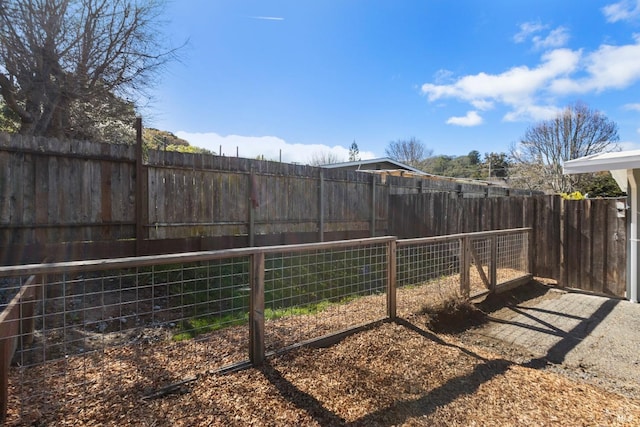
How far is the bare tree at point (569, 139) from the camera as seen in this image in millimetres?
21891

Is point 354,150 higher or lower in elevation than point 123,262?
higher

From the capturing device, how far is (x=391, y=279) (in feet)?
12.2

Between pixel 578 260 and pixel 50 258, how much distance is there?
8.24m

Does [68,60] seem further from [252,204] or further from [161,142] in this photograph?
[161,142]

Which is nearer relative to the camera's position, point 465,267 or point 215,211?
point 465,267

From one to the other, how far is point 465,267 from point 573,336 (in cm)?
135

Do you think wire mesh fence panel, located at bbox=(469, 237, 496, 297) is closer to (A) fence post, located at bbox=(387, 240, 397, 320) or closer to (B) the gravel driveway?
(B) the gravel driveway

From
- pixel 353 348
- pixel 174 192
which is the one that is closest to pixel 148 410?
pixel 353 348

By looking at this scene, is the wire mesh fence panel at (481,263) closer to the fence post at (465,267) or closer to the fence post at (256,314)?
the fence post at (465,267)

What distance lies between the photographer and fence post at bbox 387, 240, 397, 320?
3.71 m

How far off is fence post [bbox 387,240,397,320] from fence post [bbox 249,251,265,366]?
1647 millimetres

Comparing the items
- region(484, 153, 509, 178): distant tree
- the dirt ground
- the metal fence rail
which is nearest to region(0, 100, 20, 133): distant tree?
the metal fence rail

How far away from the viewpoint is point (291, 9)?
7305 millimetres

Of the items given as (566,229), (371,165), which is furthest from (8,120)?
(371,165)
